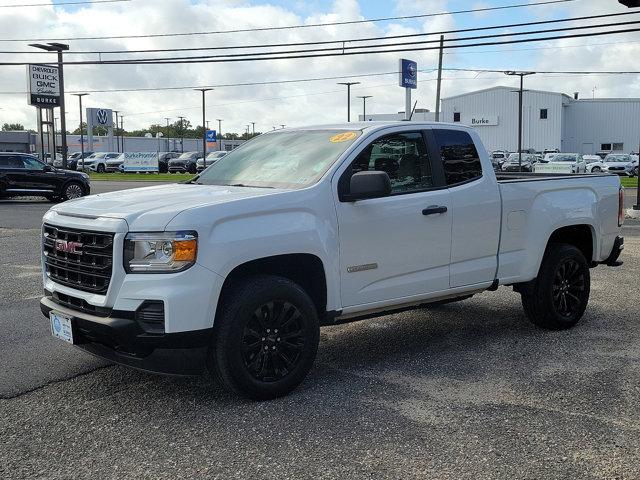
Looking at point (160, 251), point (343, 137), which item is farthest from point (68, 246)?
point (343, 137)

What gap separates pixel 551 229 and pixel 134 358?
3.99m

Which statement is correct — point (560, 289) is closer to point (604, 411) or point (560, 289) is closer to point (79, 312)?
point (604, 411)

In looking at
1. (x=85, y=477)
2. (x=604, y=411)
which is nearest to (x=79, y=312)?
(x=85, y=477)

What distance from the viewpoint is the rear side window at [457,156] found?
19.7 ft

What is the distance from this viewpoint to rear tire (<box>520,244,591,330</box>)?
665 cm

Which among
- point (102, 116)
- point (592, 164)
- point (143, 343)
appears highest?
point (102, 116)

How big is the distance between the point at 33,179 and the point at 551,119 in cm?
5948

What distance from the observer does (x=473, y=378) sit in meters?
5.35

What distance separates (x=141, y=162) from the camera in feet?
189

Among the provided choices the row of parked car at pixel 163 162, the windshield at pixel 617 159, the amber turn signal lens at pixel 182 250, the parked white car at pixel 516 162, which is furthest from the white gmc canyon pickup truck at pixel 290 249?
the windshield at pixel 617 159

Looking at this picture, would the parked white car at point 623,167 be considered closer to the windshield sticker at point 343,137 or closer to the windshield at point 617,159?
the windshield at point 617,159

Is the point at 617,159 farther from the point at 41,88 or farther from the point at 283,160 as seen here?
the point at 283,160

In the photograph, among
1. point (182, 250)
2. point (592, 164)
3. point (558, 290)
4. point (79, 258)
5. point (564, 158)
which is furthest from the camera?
point (592, 164)

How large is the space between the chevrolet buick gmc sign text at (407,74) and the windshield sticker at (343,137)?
28.5 meters
